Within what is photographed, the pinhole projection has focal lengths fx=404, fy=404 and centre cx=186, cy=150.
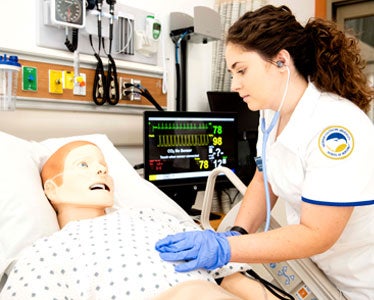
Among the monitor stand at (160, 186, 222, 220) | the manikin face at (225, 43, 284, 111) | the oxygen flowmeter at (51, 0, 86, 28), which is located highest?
the oxygen flowmeter at (51, 0, 86, 28)

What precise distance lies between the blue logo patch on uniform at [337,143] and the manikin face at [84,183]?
0.68 m

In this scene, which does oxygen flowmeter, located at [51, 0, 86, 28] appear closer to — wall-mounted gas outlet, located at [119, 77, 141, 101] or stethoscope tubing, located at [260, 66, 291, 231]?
wall-mounted gas outlet, located at [119, 77, 141, 101]

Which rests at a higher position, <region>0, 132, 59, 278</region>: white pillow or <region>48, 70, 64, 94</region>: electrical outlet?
<region>48, 70, 64, 94</region>: electrical outlet

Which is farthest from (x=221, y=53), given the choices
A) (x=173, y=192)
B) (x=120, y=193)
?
(x=120, y=193)

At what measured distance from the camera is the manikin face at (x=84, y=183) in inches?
50.4

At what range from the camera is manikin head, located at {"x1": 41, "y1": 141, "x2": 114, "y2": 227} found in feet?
4.22

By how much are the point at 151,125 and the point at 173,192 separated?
0.37m

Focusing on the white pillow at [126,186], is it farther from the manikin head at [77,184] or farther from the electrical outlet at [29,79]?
the electrical outlet at [29,79]

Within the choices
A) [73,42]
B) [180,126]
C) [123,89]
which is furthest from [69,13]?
[180,126]

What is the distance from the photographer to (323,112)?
1143mm

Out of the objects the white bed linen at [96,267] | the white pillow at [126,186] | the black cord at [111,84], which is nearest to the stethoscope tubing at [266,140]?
the white bed linen at [96,267]

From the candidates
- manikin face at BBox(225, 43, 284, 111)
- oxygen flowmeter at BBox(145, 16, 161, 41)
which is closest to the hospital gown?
manikin face at BBox(225, 43, 284, 111)

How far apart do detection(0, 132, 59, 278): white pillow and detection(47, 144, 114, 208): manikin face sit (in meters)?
0.07

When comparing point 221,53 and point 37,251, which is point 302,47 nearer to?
point 37,251
